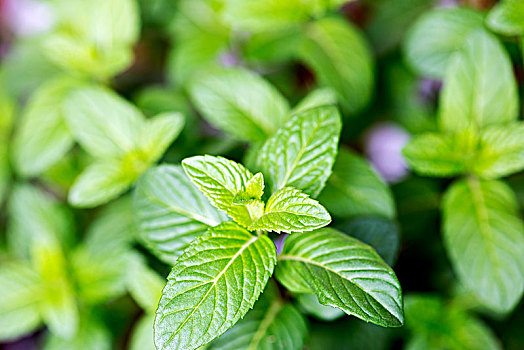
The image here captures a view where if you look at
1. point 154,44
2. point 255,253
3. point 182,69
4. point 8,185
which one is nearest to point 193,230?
point 255,253

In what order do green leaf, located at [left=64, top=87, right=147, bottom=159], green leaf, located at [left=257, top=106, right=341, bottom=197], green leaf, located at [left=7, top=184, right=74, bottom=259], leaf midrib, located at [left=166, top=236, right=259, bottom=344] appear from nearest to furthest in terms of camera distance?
1. leaf midrib, located at [left=166, top=236, right=259, bottom=344]
2. green leaf, located at [left=257, top=106, right=341, bottom=197]
3. green leaf, located at [left=64, top=87, right=147, bottom=159]
4. green leaf, located at [left=7, top=184, right=74, bottom=259]

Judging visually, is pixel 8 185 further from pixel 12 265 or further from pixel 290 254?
pixel 290 254

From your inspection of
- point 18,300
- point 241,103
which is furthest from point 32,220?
point 241,103

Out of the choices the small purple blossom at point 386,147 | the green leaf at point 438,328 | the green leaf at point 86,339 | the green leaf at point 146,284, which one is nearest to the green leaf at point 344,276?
the green leaf at point 146,284

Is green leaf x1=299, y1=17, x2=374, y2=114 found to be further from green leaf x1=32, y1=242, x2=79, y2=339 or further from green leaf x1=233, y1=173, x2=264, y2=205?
green leaf x1=32, y1=242, x2=79, y2=339

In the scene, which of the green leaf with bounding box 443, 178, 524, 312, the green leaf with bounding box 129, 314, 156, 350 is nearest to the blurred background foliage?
the green leaf with bounding box 129, 314, 156, 350

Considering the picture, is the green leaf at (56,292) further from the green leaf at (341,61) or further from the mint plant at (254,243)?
the green leaf at (341,61)
